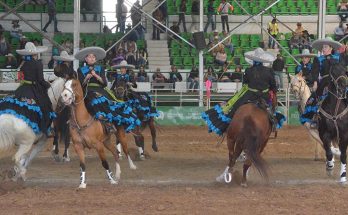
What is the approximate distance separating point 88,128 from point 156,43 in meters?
19.3

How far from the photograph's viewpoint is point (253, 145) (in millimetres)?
11523

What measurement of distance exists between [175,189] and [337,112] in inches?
131

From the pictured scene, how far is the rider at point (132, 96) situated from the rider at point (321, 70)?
154 inches

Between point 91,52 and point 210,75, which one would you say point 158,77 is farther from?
point 91,52

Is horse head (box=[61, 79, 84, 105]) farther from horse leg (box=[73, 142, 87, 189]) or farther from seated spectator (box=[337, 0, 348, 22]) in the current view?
seated spectator (box=[337, 0, 348, 22])

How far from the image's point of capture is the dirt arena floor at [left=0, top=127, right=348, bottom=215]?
32.7 feet

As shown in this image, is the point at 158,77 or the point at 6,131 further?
the point at 158,77

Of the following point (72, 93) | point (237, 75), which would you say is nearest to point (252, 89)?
point (72, 93)

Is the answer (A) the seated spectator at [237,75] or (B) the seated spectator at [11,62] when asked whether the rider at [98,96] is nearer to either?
(B) the seated spectator at [11,62]

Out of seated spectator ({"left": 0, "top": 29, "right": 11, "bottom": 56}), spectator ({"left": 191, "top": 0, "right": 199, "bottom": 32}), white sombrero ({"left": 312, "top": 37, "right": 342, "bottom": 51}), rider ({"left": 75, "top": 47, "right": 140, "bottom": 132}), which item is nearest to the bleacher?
spectator ({"left": 191, "top": 0, "right": 199, "bottom": 32})

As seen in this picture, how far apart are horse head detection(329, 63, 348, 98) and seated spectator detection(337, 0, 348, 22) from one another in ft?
66.1

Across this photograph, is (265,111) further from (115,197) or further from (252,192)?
(115,197)

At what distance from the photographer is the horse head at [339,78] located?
12.1m

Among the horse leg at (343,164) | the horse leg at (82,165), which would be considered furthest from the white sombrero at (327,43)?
the horse leg at (82,165)
